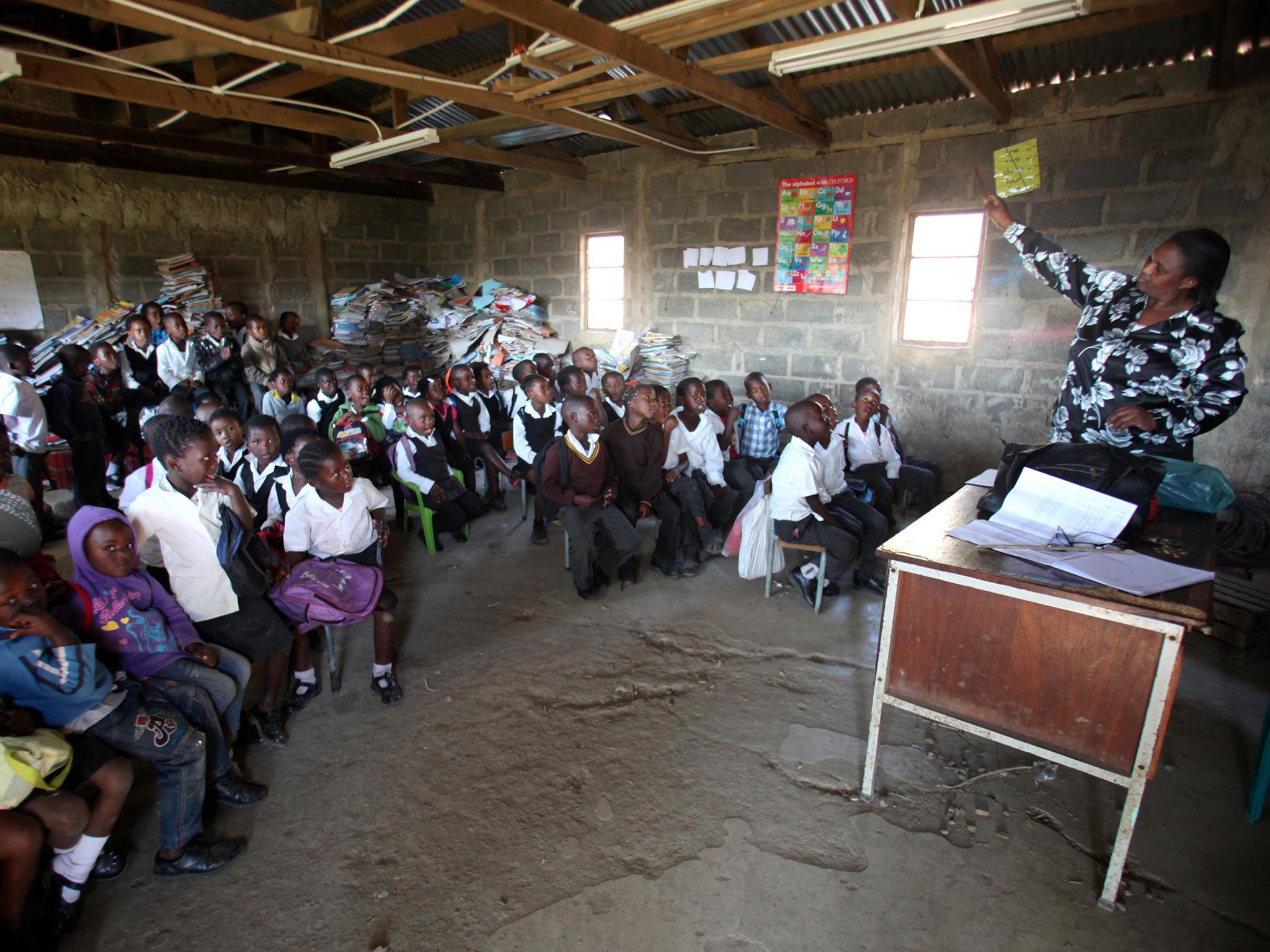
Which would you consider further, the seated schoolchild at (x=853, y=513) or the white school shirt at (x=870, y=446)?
the white school shirt at (x=870, y=446)

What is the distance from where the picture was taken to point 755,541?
151 inches

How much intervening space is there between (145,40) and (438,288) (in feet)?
12.3

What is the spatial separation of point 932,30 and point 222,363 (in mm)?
5880

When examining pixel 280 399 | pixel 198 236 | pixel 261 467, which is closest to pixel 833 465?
pixel 261 467

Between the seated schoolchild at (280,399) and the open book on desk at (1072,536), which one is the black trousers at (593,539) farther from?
the seated schoolchild at (280,399)

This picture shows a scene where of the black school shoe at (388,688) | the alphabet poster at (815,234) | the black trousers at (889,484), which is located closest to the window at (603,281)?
the alphabet poster at (815,234)

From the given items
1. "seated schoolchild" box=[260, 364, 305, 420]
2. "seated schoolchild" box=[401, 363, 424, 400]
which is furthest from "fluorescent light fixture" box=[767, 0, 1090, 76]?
"seated schoolchild" box=[260, 364, 305, 420]

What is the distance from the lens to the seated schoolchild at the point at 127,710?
170 cm

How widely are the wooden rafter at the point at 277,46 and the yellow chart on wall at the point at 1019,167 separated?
3263mm

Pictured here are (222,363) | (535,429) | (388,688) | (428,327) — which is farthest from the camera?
(428,327)

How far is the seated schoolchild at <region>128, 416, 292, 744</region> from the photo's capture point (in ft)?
7.47

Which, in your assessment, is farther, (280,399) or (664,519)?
(280,399)

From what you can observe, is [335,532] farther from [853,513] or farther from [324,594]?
[853,513]

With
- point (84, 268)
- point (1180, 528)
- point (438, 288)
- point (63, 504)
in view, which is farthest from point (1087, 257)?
point (84, 268)
